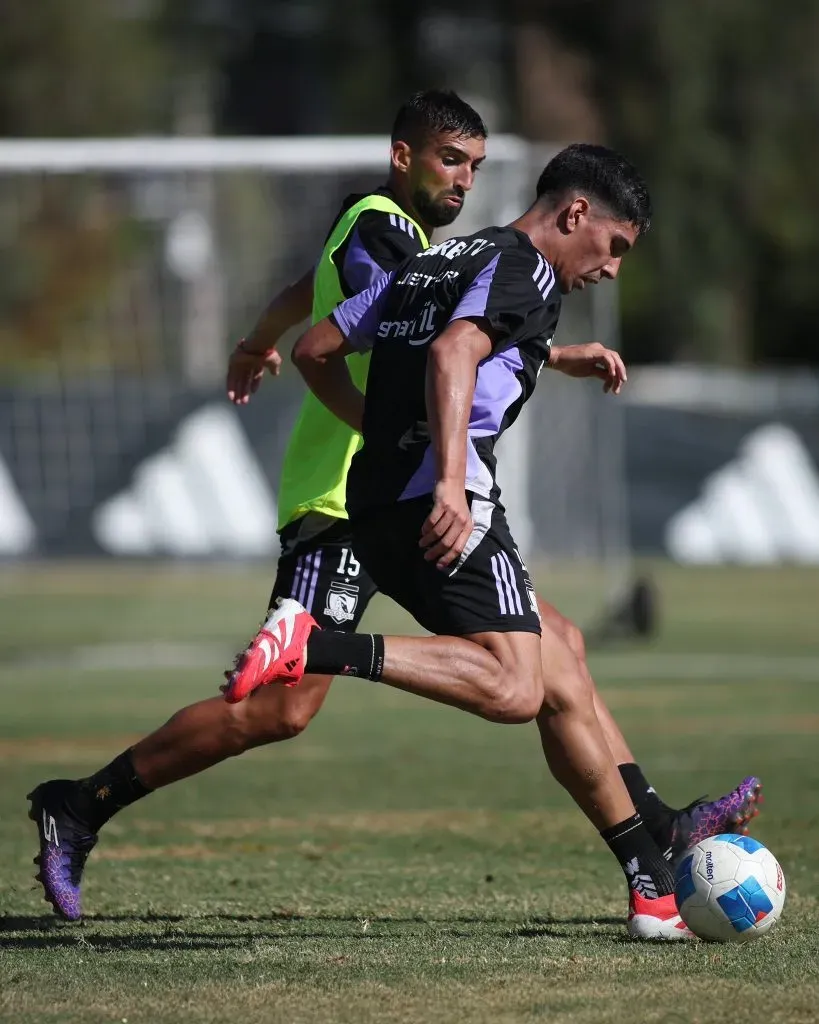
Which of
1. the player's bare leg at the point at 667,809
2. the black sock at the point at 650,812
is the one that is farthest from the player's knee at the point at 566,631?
the black sock at the point at 650,812

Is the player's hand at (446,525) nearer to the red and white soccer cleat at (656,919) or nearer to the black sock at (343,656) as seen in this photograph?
the black sock at (343,656)

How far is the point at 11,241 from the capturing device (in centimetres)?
2323

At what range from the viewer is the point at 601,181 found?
5.44 meters

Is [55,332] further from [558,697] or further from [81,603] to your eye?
[558,697]

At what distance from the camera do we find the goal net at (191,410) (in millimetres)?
17422

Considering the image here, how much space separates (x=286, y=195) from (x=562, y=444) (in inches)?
153

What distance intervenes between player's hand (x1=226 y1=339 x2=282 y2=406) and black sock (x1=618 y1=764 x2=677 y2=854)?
1.92 m

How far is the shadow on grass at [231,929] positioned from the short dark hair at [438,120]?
8.51 ft

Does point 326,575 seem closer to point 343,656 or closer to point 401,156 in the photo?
point 343,656

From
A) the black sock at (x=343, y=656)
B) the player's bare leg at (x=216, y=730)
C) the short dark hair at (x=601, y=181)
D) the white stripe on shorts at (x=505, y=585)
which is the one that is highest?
the short dark hair at (x=601, y=181)

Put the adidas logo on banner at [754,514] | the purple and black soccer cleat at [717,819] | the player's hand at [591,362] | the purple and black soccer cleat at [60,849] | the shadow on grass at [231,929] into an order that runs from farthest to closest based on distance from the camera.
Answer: the adidas logo on banner at [754,514] < the player's hand at [591,362] < the purple and black soccer cleat at [717,819] < the purple and black soccer cleat at [60,849] < the shadow on grass at [231,929]

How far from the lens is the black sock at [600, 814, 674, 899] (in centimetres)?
547

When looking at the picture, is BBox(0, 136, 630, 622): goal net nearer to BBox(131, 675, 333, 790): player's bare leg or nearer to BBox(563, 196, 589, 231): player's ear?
BBox(131, 675, 333, 790): player's bare leg

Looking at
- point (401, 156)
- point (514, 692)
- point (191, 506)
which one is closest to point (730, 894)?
point (514, 692)
